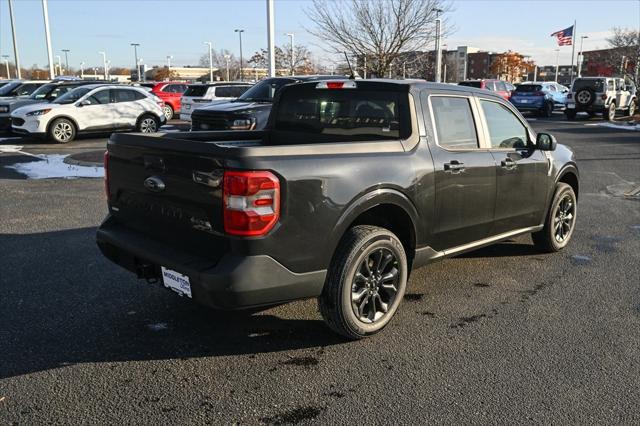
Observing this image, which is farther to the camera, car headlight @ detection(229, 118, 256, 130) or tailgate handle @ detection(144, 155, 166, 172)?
car headlight @ detection(229, 118, 256, 130)

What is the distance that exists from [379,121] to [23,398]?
3.00 meters

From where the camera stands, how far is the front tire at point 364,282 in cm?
364

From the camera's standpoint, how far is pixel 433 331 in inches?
161

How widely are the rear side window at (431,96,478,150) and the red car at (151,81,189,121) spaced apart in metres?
21.4

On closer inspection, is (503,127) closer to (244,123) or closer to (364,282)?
(364,282)

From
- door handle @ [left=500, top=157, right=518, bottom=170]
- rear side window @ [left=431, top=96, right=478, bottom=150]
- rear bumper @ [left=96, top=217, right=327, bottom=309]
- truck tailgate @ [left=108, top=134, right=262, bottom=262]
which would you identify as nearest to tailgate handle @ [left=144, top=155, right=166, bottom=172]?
truck tailgate @ [left=108, top=134, right=262, bottom=262]

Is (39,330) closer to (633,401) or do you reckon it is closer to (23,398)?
(23,398)

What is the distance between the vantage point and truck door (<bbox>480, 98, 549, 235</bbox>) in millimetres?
4938

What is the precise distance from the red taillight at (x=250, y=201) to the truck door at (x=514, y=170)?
2.45m

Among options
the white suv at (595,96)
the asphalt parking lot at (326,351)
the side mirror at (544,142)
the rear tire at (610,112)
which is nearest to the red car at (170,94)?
the white suv at (595,96)

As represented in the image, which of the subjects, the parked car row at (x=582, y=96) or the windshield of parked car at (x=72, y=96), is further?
the parked car row at (x=582, y=96)

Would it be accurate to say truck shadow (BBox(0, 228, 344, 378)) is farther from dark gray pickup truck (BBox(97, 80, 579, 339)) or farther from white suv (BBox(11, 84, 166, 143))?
white suv (BBox(11, 84, 166, 143))

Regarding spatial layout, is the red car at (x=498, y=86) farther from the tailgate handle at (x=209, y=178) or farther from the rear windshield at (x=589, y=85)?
the tailgate handle at (x=209, y=178)

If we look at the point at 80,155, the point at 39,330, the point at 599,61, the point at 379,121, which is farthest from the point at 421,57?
the point at 599,61
